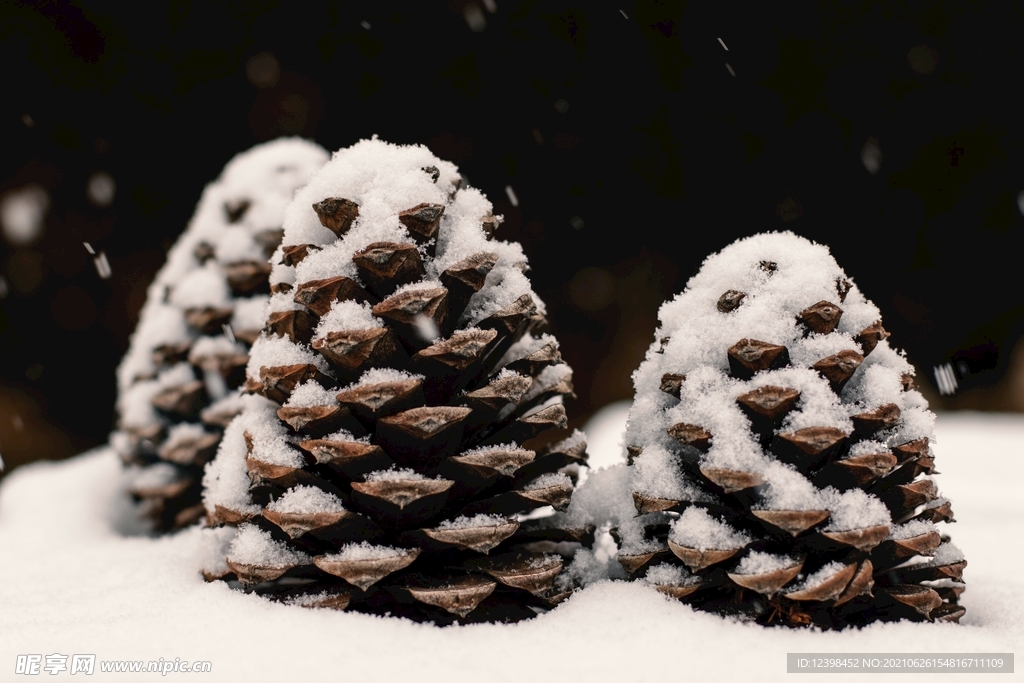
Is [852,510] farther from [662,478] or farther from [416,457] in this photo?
[416,457]

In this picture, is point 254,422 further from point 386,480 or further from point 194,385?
point 194,385

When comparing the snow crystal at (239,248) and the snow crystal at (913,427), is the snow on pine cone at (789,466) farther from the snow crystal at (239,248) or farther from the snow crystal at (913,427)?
the snow crystal at (239,248)

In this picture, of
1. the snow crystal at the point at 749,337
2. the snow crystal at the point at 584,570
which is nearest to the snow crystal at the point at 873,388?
the snow crystal at the point at 749,337

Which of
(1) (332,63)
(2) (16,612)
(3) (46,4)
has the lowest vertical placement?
(2) (16,612)

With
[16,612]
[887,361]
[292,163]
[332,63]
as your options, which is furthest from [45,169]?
[887,361]

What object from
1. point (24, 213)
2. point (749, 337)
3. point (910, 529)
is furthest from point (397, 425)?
point (24, 213)

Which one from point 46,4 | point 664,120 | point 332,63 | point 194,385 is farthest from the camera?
point 664,120
